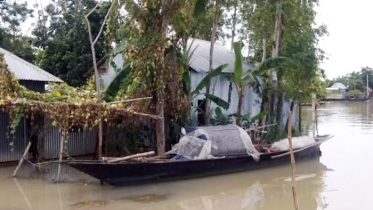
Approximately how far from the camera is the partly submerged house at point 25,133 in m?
12.6

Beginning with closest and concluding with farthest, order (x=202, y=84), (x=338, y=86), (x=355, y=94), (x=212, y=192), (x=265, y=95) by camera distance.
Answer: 1. (x=212, y=192)
2. (x=202, y=84)
3. (x=265, y=95)
4. (x=355, y=94)
5. (x=338, y=86)

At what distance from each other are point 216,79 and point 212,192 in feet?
19.8

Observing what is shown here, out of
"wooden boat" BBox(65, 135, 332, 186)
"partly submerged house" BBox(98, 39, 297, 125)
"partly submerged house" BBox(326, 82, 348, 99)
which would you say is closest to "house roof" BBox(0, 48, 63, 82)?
"partly submerged house" BBox(98, 39, 297, 125)

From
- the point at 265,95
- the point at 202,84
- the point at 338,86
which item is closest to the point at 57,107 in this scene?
the point at 202,84

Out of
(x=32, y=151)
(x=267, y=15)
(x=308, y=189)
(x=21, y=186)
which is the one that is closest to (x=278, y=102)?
(x=267, y=15)

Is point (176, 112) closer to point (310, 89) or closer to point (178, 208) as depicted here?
point (178, 208)

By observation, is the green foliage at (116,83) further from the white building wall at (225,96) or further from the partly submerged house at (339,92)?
the partly submerged house at (339,92)

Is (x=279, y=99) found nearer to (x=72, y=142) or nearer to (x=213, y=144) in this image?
(x=213, y=144)

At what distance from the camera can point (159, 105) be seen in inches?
467

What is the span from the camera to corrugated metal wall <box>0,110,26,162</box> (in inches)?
495

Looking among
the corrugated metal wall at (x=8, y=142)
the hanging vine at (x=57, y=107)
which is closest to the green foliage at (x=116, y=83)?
the hanging vine at (x=57, y=107)

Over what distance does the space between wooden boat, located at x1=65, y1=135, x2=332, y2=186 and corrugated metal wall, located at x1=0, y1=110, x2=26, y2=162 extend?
3.67 meters

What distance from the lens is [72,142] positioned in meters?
13.6

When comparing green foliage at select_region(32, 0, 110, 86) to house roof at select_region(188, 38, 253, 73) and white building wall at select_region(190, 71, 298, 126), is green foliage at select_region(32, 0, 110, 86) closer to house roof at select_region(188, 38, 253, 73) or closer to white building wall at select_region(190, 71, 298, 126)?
house roof at select_region(188, 38, 253, 73)
